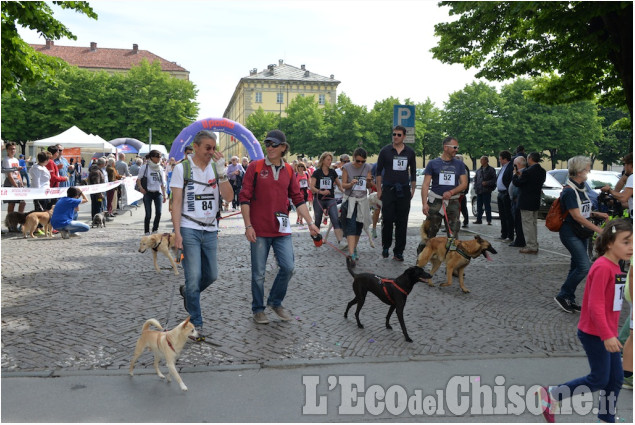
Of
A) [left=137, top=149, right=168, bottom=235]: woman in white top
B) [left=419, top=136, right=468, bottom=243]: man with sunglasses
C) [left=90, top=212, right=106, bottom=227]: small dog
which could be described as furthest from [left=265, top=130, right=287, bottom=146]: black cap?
[left=90, top=212, right=106, bottom=227]: small dog

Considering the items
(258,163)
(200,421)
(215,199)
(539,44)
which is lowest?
(200,421)

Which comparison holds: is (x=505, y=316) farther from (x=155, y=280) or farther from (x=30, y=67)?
(x=30, y=67)

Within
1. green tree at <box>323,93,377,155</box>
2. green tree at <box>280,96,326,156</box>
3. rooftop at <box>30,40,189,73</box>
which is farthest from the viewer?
rooftop at <box>30,40,189,73</box>

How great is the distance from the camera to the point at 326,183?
11023 millimetres

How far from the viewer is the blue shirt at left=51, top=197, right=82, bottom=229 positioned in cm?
1265

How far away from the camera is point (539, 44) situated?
50.4 feet

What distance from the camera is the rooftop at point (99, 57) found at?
9212 centimetres

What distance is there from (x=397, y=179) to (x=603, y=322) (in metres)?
6.21

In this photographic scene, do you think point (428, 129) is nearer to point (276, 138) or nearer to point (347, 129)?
point (347, 129)

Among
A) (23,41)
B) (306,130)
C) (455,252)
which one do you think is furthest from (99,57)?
(455,252)

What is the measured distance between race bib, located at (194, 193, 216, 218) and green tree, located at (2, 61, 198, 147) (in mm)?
56536

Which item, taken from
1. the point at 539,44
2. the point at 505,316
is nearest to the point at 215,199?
the point at 505,316

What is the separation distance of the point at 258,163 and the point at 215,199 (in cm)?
63

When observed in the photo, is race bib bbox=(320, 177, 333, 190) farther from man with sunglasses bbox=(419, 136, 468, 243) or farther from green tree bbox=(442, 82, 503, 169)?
green tree bbox=(442, 82, 503, 169)
